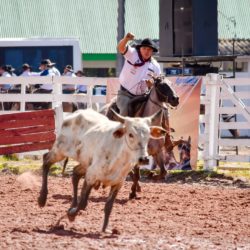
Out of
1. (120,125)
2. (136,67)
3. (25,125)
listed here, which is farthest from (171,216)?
(25,125)

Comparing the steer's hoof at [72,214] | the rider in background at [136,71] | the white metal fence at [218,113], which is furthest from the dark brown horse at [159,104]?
the steer's hoof at [72,214]

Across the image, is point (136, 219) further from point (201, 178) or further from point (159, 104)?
point (201, 178)

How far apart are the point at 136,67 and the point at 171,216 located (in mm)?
3361

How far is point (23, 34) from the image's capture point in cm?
3775

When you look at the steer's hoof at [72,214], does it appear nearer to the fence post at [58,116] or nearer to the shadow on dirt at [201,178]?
the shadow on dirt at [201,178]

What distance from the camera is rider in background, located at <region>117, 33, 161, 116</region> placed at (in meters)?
15.2

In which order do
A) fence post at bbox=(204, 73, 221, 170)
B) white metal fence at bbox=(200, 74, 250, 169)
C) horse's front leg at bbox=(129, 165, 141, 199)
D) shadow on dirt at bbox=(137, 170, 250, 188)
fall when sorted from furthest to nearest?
fence post at bbox=(204, 73, 221, 170), white metal fence at bbox=(200, 74, 250, 169), shadow on dirt at bbox=(137, 170, 250, 188), horse's front leg at bbox=(129, 165, 141, 199)

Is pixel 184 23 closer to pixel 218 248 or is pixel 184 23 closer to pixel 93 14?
pixel 93 14

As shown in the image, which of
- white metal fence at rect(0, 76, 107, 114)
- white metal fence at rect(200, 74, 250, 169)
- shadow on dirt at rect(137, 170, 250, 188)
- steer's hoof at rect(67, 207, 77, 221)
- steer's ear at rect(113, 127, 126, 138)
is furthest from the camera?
white metal fence at rect(0, 76, 107, 114)

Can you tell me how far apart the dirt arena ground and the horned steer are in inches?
17.0

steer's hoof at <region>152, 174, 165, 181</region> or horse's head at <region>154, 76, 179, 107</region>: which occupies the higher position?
horse's head at <region>154, 76, 179, 107</region>

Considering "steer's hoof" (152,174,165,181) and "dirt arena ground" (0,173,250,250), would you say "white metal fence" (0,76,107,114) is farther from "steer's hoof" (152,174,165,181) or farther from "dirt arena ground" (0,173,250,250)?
"steer's hoof" (152,174,165,181)

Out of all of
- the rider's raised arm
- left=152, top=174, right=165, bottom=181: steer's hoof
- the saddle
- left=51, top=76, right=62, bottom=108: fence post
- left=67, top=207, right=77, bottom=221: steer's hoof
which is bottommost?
left=152, top=174, right=165, bottom=181: steer's hoof

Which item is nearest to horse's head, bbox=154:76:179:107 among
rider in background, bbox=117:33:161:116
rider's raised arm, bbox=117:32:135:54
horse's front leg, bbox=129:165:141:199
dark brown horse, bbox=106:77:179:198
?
dark brown horse, bbox=106:77:179:198
